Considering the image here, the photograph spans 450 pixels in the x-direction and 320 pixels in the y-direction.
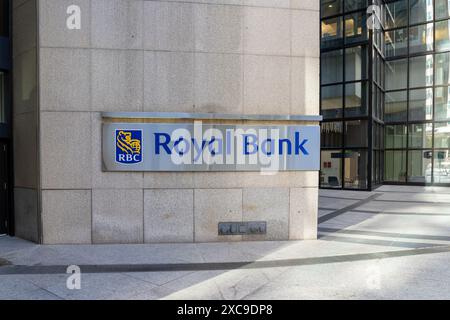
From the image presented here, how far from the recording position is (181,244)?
Answer: 8195mm

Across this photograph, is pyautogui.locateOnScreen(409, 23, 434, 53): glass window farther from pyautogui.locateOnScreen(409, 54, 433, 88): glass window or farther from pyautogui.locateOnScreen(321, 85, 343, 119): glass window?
pyautogui.locateOnScreen(321, 85, 343, 119): glass window

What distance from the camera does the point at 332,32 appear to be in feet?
77.0

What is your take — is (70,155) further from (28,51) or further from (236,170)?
(236,170)

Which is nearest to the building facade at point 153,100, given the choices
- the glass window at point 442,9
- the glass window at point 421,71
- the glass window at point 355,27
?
the glass window at point 355,27

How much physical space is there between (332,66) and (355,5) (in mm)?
4380

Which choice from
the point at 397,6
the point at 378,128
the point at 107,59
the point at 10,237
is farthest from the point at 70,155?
the point at 397,6

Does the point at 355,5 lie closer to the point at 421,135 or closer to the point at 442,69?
the point at 442,69

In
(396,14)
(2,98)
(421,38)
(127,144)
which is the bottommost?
(127,144)

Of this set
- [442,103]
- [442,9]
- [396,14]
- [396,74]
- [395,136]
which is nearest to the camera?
[442,103]

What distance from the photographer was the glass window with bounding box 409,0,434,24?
25562 millimetres

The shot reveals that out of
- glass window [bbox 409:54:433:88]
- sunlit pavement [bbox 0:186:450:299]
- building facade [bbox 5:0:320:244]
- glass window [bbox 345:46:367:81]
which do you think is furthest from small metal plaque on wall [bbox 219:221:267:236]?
glass window [bbox 409:54:433:88]

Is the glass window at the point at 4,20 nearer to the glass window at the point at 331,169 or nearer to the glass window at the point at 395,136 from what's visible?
the glass window at the point at 331,169

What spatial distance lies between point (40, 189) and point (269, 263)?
235 inches

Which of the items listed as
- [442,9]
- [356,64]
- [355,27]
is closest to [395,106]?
[356,64]
